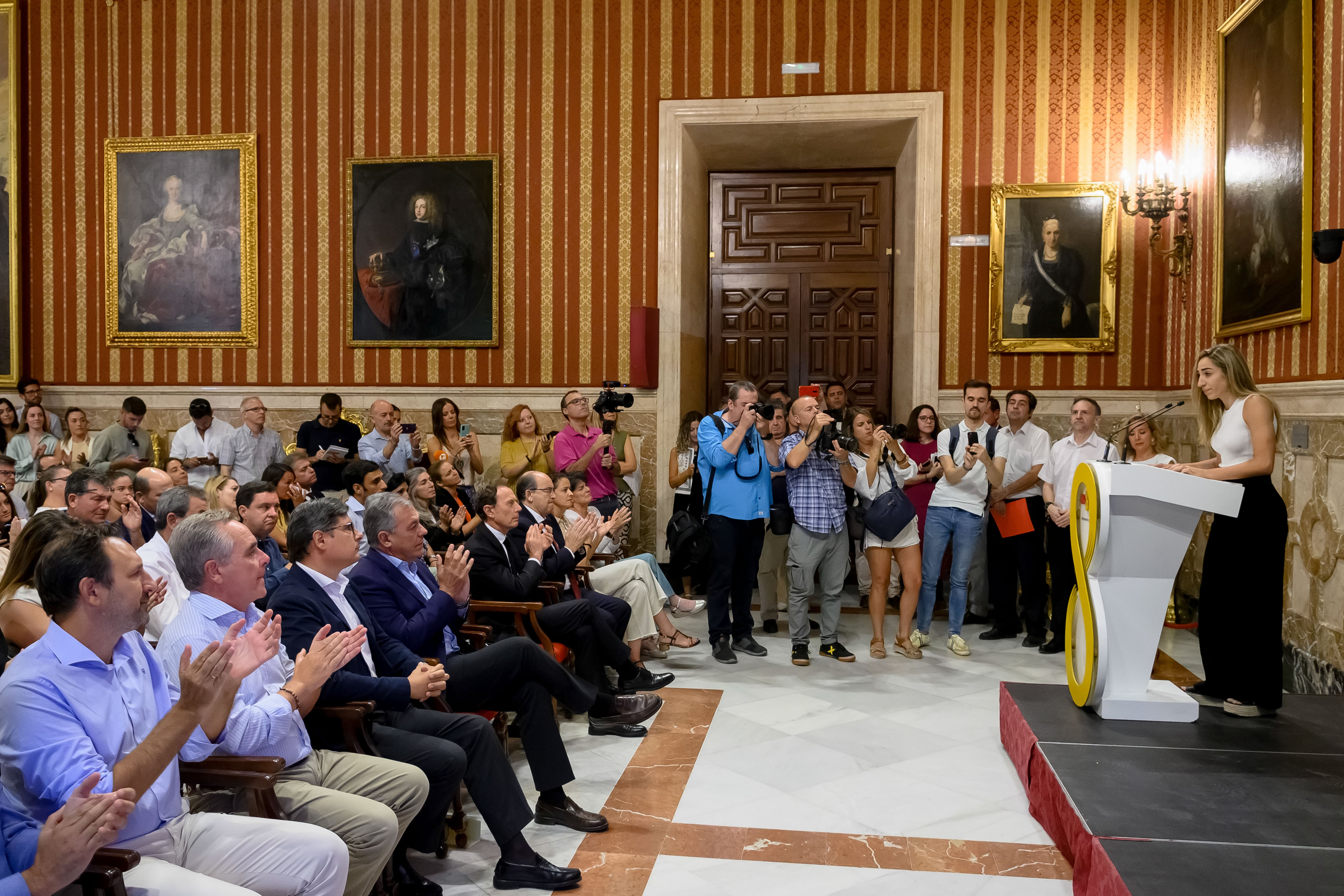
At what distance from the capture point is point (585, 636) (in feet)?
15.0

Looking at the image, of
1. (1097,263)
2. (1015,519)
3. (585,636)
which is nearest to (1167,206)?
(1097,263)

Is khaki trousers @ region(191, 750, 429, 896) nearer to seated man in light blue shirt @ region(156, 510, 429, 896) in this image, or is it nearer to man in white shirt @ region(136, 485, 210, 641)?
seated man in light blue shirt @ region(156, 510, 429, 896)

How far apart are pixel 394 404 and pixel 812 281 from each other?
147 inches

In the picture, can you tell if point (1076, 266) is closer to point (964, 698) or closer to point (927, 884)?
point (964, 698)

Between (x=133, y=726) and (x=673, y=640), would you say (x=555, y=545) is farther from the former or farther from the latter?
(x=133, y=726)

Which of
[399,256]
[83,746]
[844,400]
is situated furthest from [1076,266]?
[83,746]

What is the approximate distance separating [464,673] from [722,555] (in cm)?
246

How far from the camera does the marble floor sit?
319cm

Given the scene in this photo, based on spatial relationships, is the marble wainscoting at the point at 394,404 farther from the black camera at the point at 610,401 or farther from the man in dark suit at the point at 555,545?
the man in dark suit at the point at 555,545

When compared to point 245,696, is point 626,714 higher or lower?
lower

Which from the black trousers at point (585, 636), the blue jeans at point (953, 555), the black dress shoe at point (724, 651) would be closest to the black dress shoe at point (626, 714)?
the black trousers at point (585, 636)

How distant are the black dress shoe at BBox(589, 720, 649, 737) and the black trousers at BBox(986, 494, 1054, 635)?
291 cm

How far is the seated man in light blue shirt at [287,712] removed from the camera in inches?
101

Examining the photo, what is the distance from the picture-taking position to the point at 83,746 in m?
2.00
